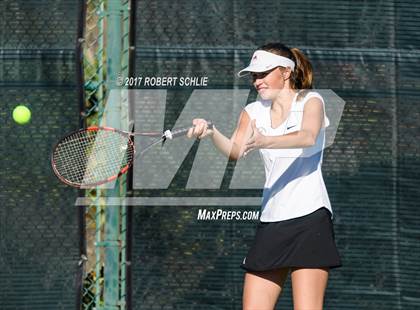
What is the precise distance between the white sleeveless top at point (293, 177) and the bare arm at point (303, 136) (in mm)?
46

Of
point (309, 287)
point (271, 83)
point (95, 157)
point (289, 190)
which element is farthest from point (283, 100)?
point (95, 157)

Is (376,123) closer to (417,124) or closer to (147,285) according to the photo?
(417,124)

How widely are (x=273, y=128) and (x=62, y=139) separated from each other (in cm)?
103

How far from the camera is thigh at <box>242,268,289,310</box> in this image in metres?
3.36

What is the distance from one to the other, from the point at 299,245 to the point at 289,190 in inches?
7.8

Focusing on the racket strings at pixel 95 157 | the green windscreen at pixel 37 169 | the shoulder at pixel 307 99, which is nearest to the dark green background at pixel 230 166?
the green windscreen at pixel 37 169

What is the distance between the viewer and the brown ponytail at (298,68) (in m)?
3.46

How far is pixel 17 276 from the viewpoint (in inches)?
170

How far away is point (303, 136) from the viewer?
324 centimetres

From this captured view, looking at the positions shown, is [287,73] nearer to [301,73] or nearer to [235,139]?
[301,73]

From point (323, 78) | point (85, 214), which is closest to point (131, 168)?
point (85, 214)

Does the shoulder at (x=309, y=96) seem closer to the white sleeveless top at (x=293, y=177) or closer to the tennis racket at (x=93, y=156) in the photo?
the white sleeveless top at (x=293, y=177)

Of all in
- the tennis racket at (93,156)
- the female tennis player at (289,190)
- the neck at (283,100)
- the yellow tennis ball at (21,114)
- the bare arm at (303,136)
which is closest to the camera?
the bare arm at (303,136)

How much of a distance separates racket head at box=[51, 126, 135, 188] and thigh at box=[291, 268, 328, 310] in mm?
1097
